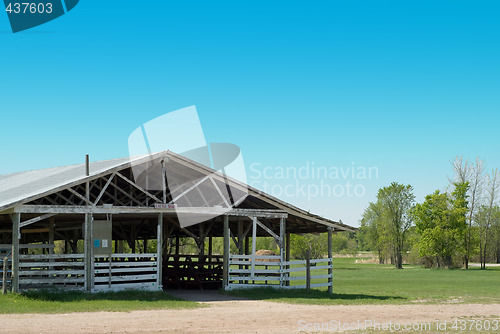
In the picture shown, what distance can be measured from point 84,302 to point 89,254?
2522 millimetres

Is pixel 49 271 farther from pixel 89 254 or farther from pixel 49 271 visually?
pixel 89 254

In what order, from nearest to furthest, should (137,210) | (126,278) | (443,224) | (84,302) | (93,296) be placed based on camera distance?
(84,302) < (93,296) < (126,278) < (137,210) < (443,224)

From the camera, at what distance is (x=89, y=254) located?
20.5 m

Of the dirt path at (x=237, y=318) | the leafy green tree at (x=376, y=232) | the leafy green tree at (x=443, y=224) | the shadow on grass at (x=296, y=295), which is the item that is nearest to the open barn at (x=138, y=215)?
the shadow on grass at (x=296, y=295)

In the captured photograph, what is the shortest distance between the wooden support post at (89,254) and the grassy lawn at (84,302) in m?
0.53

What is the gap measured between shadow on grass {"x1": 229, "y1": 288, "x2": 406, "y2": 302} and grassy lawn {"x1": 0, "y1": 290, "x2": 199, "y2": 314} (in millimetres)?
3171

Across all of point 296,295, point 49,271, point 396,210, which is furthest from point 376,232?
point 49,271

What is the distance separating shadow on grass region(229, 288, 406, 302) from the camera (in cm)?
2195

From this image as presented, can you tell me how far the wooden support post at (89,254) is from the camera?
66.8 ft

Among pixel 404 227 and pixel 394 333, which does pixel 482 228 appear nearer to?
pixel 404 227

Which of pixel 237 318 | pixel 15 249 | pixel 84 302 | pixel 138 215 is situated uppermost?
pixel 138 215

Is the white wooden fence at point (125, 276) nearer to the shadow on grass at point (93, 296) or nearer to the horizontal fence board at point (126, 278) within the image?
the horizontal fence board at point (126, 278)

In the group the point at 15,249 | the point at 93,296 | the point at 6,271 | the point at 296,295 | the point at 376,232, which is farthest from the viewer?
the point at 376,232

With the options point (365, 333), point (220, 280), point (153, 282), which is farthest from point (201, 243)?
point (365, 333)
